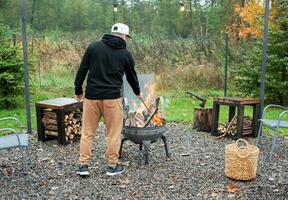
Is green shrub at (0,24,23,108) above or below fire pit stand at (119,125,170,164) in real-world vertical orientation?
above

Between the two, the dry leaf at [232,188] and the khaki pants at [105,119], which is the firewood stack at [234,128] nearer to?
the dry leaf at [232,188]

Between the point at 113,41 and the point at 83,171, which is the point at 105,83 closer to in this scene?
the point at 113,41

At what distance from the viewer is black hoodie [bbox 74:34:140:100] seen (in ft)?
13.0

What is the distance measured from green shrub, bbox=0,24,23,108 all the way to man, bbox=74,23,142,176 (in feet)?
13.1

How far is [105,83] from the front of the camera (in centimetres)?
402

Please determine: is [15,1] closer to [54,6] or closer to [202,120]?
[54,6]

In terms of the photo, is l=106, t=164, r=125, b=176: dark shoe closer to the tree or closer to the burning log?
the burning log

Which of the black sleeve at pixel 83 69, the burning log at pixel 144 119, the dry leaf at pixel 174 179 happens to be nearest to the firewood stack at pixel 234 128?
the burning log at pixel 144 119

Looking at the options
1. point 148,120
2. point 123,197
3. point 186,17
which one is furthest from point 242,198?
point 186,17

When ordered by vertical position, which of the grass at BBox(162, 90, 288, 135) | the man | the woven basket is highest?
the man

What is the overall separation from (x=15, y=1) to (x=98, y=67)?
2409 centimetres

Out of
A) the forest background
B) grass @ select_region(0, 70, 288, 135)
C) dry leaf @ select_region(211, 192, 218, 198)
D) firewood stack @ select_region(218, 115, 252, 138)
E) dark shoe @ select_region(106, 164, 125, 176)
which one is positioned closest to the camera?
dry leaf @ select_region(211, 192, 218, 198)

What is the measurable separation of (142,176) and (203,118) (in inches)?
92.1

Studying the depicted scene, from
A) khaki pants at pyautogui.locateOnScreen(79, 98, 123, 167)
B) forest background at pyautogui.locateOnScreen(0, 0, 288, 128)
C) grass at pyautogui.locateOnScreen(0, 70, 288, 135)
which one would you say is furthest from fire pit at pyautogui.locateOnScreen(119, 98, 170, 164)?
forest background at pyautogui.locateOnScreen(0, 0, 288, 128)
